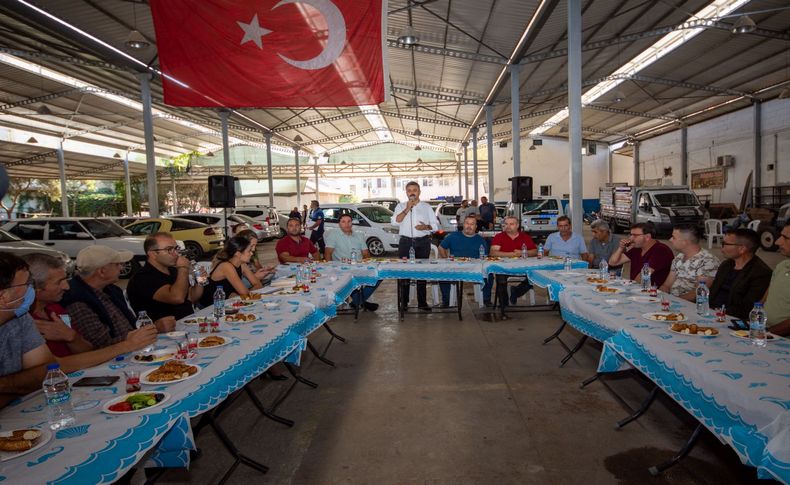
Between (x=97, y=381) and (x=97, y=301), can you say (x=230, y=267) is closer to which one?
(x=97, y=301)

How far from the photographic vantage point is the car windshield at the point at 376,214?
1287cm

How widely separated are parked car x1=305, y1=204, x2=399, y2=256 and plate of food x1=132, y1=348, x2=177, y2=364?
9330 millimetres

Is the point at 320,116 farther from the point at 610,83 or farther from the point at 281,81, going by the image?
the point at 281,81

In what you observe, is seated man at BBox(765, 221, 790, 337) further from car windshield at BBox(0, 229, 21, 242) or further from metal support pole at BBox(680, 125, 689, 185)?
metal support pole at BBox(680, 125, 689, 185)

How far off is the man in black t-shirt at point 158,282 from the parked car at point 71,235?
7.58 meters

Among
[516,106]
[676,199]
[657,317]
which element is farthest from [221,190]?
[676,199]

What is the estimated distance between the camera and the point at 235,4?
15.5 feet

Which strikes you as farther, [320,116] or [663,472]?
[320,116]

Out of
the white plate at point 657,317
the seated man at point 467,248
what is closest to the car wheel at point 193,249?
the seated man at point 467,248

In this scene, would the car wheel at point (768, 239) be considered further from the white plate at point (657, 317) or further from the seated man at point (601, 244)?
the white plate at point (657, 317)

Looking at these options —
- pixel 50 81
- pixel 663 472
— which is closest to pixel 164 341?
pixel 663 472

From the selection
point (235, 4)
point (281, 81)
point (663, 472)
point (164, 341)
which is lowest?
point (663, 472)

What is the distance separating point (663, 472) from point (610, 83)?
17.3 m

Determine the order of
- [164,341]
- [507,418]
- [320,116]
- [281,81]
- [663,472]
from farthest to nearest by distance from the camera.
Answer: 1. [320,116]
2. [281,81]
3. [507,418]
4. [164,341]
5. [663,472]
